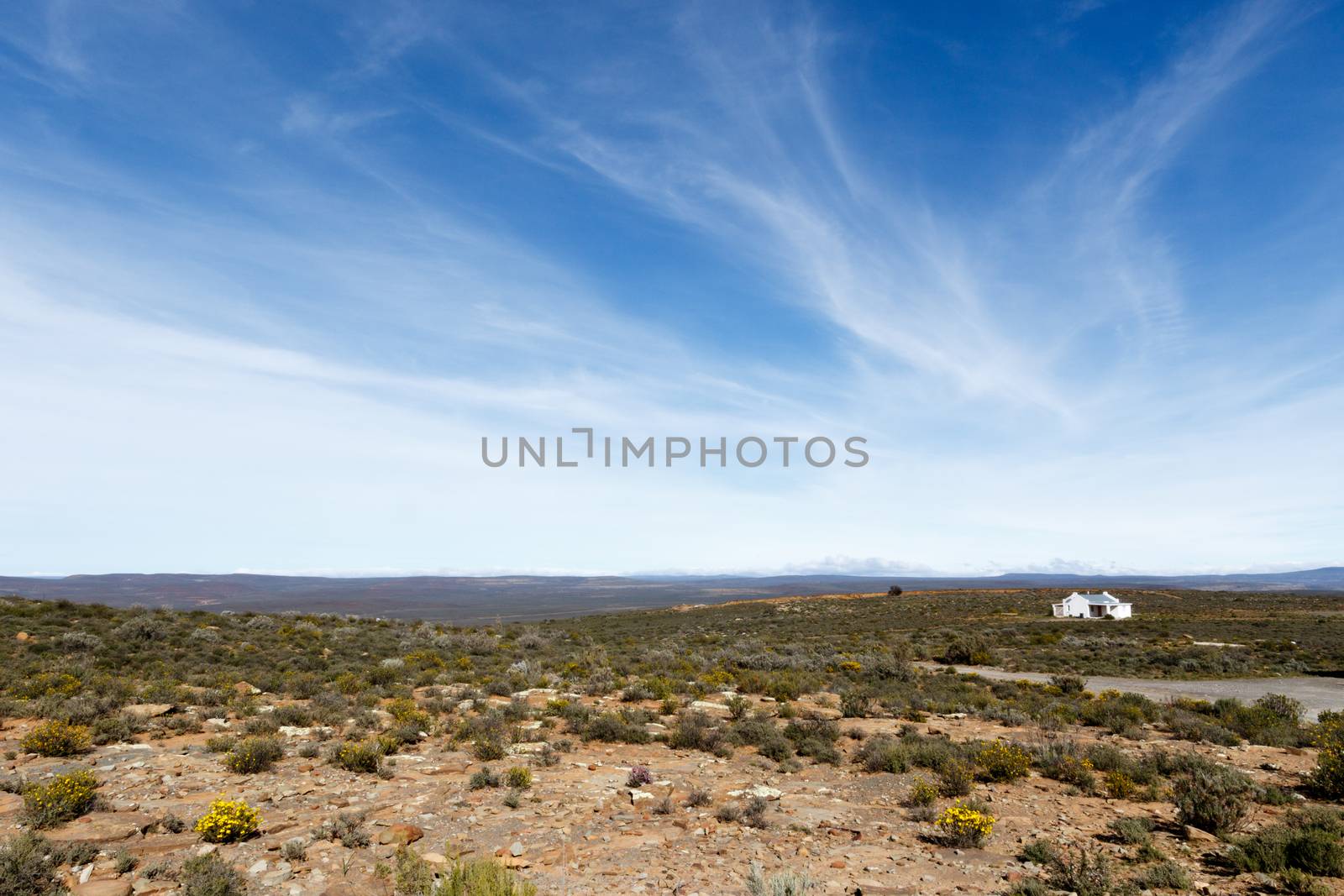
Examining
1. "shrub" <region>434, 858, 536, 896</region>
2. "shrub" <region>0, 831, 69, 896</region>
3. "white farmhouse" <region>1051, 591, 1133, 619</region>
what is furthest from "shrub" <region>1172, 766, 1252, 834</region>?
"white farmhouse" <region>1051, 591, 1133, 619</region>

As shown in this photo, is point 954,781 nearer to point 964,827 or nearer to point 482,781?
point 964,827

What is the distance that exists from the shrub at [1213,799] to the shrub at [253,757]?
46.3 feet

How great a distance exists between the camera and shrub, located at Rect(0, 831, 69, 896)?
5992mm

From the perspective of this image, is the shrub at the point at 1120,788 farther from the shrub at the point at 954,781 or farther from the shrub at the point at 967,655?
the shrub at the point at 967,655

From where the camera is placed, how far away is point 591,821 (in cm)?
869

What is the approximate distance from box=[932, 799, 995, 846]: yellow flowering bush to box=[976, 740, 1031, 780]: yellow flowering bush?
287 cm

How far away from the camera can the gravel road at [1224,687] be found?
20656 millimetres

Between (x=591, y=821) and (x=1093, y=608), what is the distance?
6376 cm

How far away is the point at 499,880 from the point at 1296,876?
8253 millimetres

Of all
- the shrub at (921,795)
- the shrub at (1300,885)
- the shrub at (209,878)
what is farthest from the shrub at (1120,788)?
the shrub at (209,878)

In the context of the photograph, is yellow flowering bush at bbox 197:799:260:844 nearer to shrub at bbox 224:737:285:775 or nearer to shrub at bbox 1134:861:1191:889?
shrub at bbox 224:737:285:775

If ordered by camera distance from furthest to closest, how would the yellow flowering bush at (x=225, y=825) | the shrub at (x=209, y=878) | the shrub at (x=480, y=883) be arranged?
the yellow flowering bush at (x=225, y=825), the shrub at (x=209, y=878), the shrub at (x=480, y=883)

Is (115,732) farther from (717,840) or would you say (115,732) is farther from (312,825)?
(717,840)

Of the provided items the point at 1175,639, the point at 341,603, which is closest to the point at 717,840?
the point at 1175,639
